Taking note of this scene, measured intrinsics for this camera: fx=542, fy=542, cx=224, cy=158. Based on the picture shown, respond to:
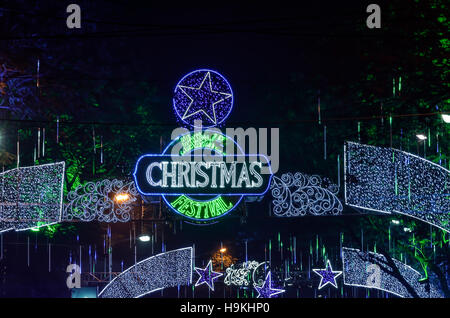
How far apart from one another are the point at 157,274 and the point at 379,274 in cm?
647

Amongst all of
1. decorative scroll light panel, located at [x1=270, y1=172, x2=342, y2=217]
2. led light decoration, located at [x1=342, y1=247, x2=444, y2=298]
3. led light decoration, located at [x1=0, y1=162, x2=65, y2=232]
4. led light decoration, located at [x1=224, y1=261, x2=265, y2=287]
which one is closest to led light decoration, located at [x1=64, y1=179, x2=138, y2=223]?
led light decoration, located at [x1=0, y1=162, x2=65, y2=232]

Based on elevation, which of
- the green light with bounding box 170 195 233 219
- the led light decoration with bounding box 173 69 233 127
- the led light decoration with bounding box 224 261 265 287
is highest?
the led light decoration with bounding box 173 69 233 127

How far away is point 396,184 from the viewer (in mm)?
12344

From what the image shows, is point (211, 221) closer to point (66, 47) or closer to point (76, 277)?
point (66, 47)

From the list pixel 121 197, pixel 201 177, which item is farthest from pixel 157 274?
pixel 201 177

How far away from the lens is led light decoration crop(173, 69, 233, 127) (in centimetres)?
1286

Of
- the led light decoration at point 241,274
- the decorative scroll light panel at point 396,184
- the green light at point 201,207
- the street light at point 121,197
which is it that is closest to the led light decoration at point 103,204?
the street light at point 121,197

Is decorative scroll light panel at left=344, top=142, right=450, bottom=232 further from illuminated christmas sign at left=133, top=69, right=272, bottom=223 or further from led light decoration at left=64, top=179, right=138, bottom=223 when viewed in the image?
led light decoration at left=64, top=179, right=138, bottom=223

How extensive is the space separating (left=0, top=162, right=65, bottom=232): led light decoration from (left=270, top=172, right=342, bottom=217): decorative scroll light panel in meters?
5.16

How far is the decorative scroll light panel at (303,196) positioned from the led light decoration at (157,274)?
3738 millimetres

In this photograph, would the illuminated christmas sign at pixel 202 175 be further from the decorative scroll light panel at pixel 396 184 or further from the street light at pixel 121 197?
the decorative scroll light panel at pixel 396 184

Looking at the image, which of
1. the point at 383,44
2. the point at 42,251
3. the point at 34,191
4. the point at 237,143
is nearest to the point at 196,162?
the point at 237,143

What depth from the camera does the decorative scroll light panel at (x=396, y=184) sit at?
12117 mm

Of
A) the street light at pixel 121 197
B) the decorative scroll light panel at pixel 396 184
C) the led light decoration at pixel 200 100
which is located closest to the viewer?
the decorative scroll light panel at pixel 396 184
